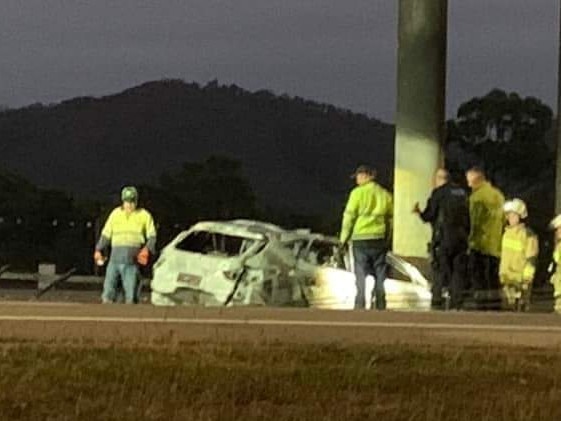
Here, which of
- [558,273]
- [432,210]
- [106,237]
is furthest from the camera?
[106,237]

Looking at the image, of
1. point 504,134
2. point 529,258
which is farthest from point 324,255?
point 504,134

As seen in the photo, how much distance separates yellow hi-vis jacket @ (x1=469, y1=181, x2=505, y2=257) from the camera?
70.3 ft

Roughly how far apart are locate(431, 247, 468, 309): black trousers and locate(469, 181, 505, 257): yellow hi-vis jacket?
278 mm

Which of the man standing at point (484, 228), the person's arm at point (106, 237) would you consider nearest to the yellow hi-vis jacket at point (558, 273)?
the man standing at point (484, 228)

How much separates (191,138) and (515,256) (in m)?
61.6

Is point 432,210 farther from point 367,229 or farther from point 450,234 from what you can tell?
point 367,229

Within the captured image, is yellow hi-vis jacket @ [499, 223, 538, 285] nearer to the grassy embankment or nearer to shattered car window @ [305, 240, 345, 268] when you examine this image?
shattered car window @ [305, 240, 345, 268]

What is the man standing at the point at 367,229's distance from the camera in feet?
69.6

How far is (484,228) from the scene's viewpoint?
2150 centimetres

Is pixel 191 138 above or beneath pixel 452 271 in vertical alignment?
above

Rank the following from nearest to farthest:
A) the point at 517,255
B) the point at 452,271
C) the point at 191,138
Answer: the point at 452,271 → the point at 517,255 → the point at 191,138

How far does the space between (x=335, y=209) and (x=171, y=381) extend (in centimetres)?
4784

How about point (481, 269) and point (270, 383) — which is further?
point (481, 269)

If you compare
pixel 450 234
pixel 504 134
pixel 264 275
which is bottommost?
pixel 264 275
